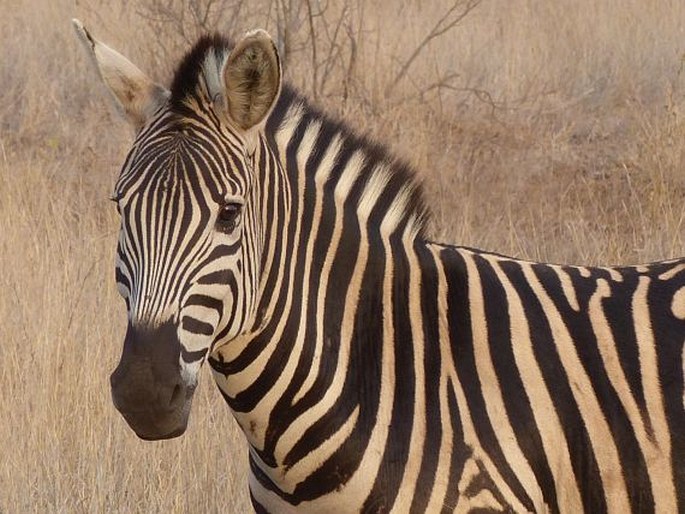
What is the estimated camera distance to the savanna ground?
461 centimetres

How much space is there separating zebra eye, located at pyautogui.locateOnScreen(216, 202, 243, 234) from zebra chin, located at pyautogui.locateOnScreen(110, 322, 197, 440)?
0.25 meters

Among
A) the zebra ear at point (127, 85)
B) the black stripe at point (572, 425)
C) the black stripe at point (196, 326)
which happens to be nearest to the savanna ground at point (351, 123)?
the zebra ear at point (127, 85)

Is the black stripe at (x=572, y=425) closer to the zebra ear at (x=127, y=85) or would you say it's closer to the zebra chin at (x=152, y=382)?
the zebra chin at (x=152, y=382)

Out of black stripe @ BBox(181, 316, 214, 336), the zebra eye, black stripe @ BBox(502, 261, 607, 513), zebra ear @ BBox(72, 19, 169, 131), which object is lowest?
black stripe @ BBox(181, 316, 214, 336)

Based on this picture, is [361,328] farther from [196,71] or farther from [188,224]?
[196,71]

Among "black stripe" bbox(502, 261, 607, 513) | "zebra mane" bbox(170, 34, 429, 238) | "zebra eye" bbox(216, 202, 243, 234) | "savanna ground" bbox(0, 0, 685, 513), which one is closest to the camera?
"zebra eye" bbox(216, 202, 243, 234)

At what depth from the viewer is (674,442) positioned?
2965 mm

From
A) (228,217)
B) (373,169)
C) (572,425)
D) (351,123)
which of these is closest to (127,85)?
(228,217)

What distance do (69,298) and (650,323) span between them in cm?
314

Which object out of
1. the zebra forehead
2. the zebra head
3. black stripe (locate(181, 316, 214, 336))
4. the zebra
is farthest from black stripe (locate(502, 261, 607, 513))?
the zebra forehead

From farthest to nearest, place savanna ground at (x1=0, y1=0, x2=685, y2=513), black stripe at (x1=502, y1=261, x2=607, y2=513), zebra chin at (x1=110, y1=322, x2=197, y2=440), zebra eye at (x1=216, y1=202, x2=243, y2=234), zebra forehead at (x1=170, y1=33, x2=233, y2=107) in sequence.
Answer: savanna ground at (x1=0, y1=0, x2=685, y2=513) → black stripe at (x1=502, y1=261, x2=607, y2=513) → zebra forehead at (x1=170, y1=33, x2=233, y2=107) → zebra eye at (x1=216, y1=202, x2=243, y2=234) → zebra chin at (x1=110, y1=322, x2=197, y2=440)

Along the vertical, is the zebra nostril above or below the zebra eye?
below

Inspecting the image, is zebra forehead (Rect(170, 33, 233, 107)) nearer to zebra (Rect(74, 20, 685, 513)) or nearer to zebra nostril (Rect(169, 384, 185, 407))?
zebra (Rect(74, 20, 685, 513))

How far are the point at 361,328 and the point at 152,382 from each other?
606 mm
